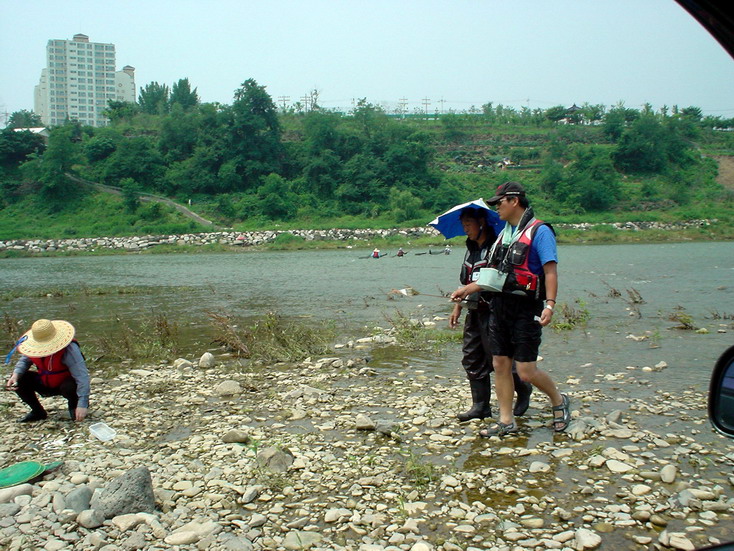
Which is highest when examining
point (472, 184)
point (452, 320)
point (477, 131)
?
point (477, 131)

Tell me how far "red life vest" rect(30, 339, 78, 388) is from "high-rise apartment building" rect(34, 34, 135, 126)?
599 feet

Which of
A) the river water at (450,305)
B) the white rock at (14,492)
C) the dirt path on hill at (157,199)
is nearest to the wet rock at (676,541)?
the river water at (450,305)

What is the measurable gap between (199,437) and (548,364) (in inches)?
186

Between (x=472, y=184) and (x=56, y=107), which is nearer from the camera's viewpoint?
(x=472, y=184)

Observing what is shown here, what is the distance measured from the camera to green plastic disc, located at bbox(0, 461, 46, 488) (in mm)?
4535

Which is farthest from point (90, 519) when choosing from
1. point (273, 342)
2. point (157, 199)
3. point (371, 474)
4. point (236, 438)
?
point (157, 199)

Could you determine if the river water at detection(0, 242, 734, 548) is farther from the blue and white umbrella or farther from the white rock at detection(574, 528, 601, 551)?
the blue and white umbrella

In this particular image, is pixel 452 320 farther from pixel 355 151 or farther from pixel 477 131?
pixel 477 131

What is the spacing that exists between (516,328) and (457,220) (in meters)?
1.53

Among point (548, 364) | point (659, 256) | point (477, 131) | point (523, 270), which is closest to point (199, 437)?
point (523, 270)

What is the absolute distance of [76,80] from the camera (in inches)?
6855

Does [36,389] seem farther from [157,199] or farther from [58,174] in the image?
[58,174]

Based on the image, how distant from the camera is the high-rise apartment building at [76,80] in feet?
564

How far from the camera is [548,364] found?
321 inches
